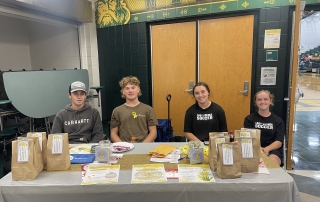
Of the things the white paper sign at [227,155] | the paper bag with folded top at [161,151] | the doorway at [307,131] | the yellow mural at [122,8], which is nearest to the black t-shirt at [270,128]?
the doorway at [307,131]

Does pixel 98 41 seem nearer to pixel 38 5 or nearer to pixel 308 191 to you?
pixel 38 5

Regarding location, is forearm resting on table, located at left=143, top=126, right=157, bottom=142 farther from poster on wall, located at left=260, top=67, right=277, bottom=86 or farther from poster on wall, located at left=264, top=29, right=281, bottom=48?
poster on wall, located at left=264, top=29, right=281, bottom=48

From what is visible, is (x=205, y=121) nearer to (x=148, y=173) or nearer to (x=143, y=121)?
(x=143, y=121)

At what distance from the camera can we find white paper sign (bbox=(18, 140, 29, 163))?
1.14 metres

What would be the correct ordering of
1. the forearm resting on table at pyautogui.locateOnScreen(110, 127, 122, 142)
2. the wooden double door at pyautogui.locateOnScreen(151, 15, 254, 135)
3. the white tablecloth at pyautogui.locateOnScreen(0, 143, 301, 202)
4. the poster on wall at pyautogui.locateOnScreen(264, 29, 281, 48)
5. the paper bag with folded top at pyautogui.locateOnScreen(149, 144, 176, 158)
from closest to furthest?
1. the white tablecloth at pyautogui.locateOnScreen(0, 143, 301, 202)
2. the paper bag with folded top at pyautogui.locateOnScreen(149, 144, 176, 158)
3. the forearm resting on table at pyautogui.locateOnScreen(110, 127, 122, 142)
4. the poster on wall at pyautogui.locateOnScreen(264, 29, 281, 48)
5. the wooden double door at pyautogui.locateOnScreen(151, 15, 254, 135)

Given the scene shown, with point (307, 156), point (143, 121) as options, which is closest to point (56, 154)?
point (143, 121)

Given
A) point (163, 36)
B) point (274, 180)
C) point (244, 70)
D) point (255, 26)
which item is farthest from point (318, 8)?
point (274, 180)

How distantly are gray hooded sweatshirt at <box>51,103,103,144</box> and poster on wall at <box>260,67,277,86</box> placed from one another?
2.20 meters

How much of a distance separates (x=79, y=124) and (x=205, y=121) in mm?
1101

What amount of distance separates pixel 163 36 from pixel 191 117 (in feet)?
6.20

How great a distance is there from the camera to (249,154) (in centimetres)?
116

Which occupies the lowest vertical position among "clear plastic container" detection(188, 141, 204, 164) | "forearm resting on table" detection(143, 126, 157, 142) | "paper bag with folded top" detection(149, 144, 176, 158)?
"forearm resting on table" detection(143, 126, 157, 142)

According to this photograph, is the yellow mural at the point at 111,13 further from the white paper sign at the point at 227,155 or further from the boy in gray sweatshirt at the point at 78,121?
the white paper sign at the point at 227,155

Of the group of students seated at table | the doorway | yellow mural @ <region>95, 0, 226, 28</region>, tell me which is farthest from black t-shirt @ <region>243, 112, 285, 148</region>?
yellow mural @ <region>95, 0, 226, 28</region>
